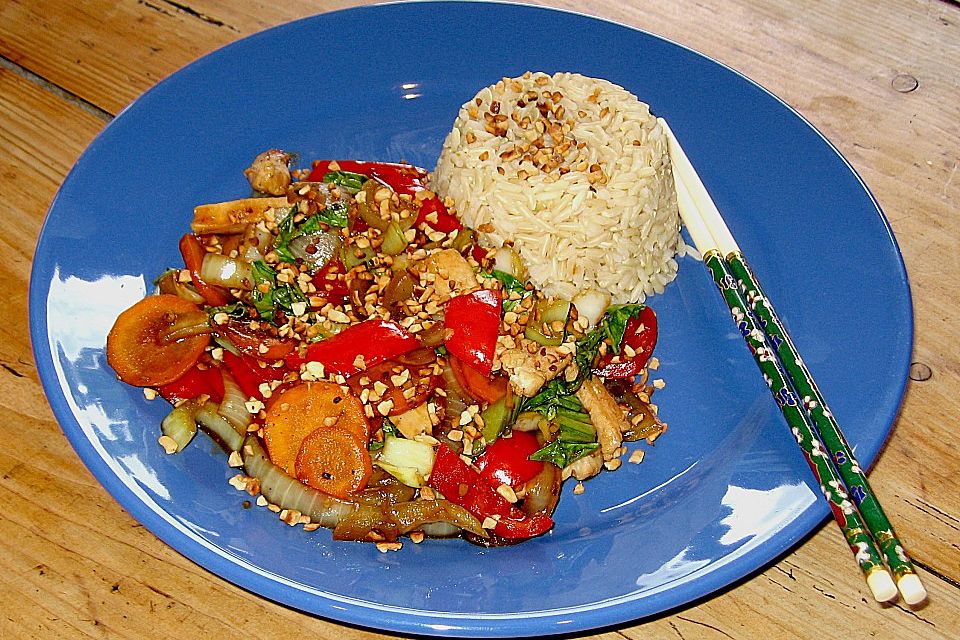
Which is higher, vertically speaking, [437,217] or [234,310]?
[437,217]

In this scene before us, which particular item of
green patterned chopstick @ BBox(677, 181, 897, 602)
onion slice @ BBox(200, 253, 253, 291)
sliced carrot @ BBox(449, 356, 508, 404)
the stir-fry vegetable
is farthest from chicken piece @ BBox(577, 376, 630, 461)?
onion slice @ BBox(200, 253, 253, 291)

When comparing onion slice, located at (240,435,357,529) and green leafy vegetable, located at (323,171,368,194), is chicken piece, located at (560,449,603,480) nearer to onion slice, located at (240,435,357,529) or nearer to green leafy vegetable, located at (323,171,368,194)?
onion slice, located at (240,435,357,529)

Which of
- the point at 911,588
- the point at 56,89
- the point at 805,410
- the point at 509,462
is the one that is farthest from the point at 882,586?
the point at 56,89

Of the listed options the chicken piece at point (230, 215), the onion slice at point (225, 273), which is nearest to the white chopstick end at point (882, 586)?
the onion slice at point (225, 273)

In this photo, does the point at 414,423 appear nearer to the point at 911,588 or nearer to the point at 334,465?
the point at 334,465

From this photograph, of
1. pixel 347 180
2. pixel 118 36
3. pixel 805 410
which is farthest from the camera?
pixel 118 36

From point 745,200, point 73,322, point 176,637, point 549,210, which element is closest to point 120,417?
point 73,322

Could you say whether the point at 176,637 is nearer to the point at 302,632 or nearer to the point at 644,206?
the point at 302,632
